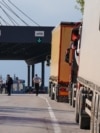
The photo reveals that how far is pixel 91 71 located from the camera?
1388 centimetres

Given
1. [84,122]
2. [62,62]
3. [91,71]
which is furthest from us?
[62,62]

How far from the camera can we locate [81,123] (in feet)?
54.6

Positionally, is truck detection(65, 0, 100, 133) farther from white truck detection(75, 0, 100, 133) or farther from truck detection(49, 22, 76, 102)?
truck detection(49, 22, 76, 102)

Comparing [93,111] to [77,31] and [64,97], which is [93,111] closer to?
[77,31]

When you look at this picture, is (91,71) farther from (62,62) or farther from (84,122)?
(62,62)

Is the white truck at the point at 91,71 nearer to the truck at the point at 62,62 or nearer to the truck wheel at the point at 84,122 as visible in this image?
the truck wheel at the point at 84,122

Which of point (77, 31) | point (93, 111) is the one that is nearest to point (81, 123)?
point (93, 111)

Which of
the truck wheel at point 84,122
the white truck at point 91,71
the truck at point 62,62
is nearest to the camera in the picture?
the white truck at point 91,71

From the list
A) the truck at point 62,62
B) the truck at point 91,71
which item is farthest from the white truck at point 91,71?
the truck at point 62,62

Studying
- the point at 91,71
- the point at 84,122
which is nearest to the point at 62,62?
the point at 84,122

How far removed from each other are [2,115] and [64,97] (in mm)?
10072

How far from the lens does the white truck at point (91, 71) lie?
12.7 metres

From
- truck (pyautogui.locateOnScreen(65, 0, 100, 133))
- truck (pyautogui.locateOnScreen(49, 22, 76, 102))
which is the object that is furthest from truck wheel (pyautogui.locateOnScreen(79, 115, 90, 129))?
truck (pyautogui.locateOnScreen(49, 22, 76, 102))

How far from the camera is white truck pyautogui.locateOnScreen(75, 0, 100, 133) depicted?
12672mm
